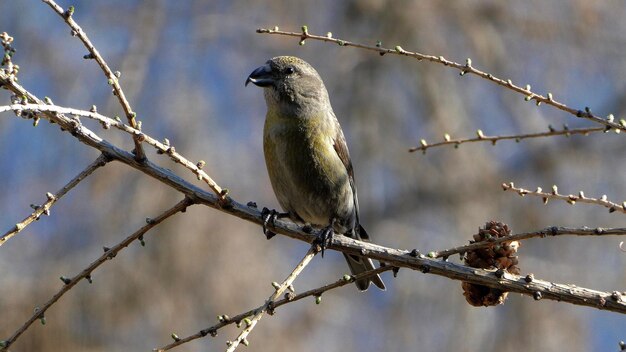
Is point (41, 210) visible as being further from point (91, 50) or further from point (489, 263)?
point (489, 263)

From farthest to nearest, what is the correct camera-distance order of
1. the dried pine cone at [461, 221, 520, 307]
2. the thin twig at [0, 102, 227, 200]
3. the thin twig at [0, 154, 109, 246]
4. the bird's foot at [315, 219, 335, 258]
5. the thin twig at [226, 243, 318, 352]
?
the bird's foot at [315, 219, 335, 258]
the dried pine cone at [461, 221, 520, 307]
the thin twig at [0, 154, 109, 246]
the thin twig at [226, 243, 318, 352]
the thin twig at [0, 102, 227, 200]

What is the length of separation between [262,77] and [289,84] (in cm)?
17

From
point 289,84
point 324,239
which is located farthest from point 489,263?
point 289,84

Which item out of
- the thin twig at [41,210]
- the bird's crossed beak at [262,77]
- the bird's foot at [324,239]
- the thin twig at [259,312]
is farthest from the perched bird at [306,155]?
the thin twig at [41,210]

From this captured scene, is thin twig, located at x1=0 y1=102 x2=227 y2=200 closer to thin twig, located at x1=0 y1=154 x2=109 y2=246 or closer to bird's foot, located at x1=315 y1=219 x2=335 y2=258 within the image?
thin twig, located at x1=0 y1=154 x2=109 y2=246

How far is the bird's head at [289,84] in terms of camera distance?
15.7ft

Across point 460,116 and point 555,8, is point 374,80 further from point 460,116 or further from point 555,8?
point 555,8

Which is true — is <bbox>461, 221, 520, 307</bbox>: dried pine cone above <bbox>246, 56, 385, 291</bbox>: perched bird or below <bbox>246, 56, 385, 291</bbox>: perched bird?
below

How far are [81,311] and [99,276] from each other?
14.4 inches

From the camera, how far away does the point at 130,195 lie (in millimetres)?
7570

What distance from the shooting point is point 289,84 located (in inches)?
191

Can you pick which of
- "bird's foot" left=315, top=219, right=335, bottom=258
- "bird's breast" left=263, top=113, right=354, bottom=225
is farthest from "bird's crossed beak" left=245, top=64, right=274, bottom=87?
"bird's foot" left=315, top=219, right=335, bottom=258

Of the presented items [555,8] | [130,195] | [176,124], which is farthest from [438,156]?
[130,195]

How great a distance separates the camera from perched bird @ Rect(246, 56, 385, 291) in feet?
15.0
